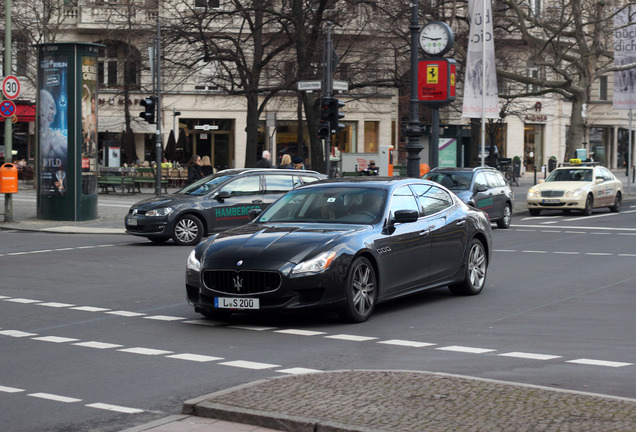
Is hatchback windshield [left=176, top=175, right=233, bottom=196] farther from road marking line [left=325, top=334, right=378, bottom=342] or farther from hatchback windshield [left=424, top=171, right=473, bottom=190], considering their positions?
road marking line [left=325, top=334, right=378, bottom=342]

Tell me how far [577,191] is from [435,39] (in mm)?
6510

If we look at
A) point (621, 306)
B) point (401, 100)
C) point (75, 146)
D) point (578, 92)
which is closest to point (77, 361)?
point (621, 306)

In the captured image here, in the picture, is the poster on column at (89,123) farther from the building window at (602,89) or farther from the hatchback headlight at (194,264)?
the building window at (602,89)

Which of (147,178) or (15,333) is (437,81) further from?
(15,333)

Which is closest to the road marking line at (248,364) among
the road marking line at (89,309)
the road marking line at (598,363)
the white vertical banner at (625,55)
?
the road marking line at (598,363)

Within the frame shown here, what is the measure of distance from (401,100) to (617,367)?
5530cm

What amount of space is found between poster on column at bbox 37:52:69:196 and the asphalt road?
10.4m

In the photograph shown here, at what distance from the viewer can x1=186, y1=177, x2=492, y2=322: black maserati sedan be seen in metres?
10.2

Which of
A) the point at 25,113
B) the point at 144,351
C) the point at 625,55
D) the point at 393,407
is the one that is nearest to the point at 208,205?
the point at 144,351

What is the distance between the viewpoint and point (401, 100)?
206 feet

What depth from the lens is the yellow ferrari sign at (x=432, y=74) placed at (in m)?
28.1

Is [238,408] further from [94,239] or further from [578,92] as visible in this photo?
[578,92]

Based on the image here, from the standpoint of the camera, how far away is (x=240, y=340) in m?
9.64

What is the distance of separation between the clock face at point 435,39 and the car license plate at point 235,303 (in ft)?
65.6
